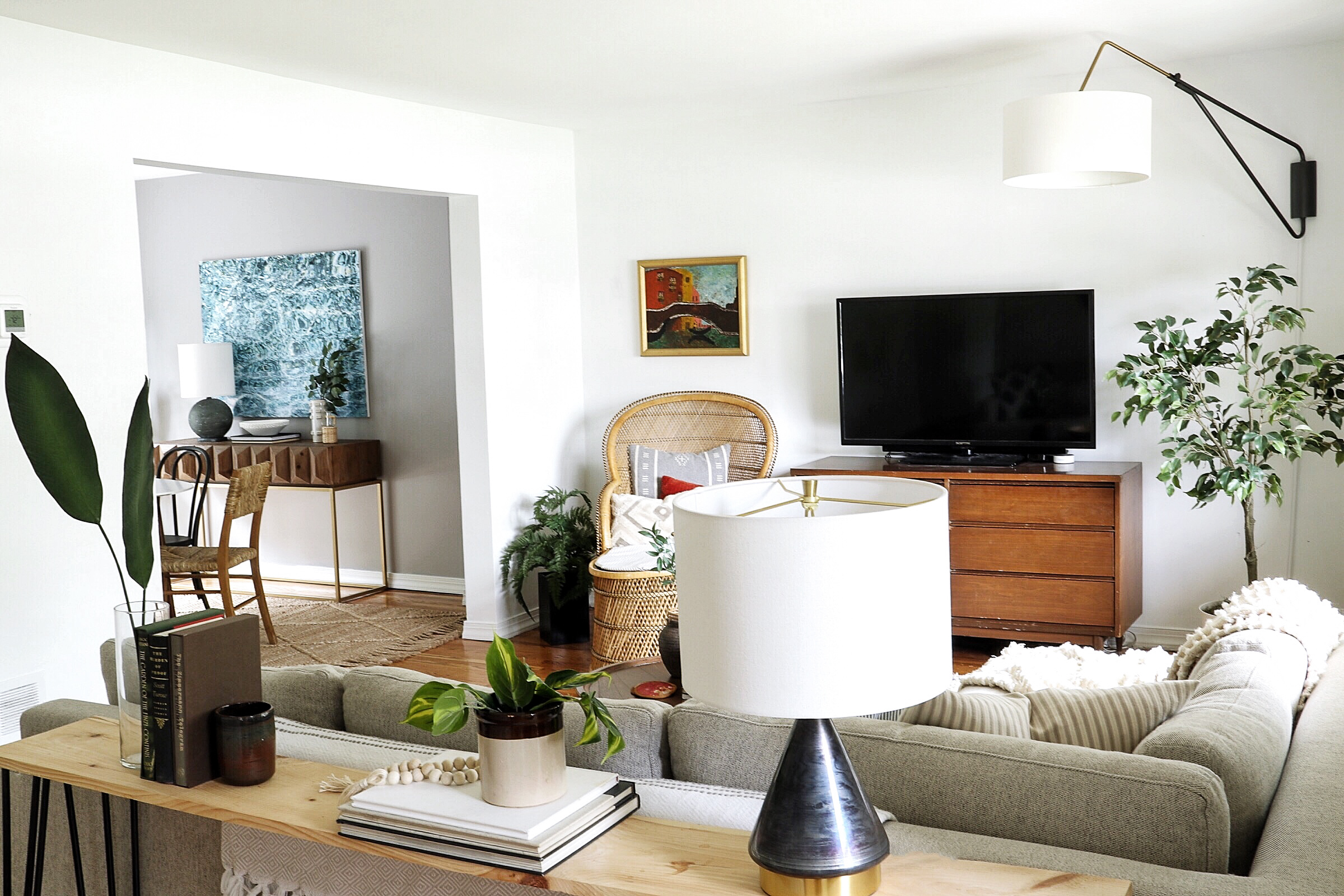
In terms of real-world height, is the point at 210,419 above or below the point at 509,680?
above

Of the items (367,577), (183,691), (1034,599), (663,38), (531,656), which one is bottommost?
(531,656)

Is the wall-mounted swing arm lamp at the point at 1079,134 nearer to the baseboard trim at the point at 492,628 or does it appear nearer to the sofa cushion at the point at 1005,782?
the sofa cushion at the point at 1005,782

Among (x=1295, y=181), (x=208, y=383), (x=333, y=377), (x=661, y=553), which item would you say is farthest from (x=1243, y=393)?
(x=208, y=383)

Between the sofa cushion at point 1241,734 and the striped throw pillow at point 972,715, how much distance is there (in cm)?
19

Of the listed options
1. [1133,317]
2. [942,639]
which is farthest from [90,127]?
[1133,317]

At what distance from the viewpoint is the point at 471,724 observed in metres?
1.88

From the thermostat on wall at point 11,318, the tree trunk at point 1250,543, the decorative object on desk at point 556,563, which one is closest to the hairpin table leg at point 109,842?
the thermostat on wall at point 11,318

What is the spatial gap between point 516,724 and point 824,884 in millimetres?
420

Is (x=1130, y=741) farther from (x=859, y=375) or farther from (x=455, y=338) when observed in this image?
(x=455, y=338)

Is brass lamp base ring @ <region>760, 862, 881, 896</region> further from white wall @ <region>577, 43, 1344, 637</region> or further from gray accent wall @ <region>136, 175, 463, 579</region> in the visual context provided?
gray accent wall @ <region>136, 175, 463, 579</region>

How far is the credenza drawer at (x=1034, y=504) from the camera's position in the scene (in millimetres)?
4523

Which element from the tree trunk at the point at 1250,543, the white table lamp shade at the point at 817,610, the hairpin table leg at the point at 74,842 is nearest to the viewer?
the white table lamp shade at the point at 817,610

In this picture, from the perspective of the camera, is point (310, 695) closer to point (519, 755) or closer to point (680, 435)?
point (519, 755)

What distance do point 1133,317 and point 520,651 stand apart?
302cm
